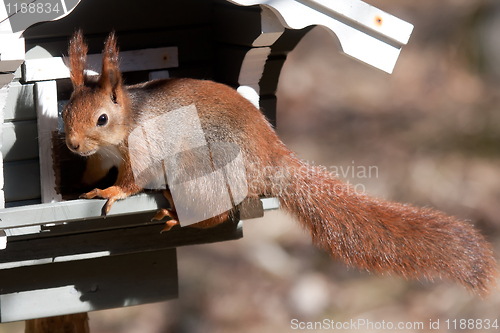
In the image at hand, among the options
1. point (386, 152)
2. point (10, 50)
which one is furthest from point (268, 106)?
point (386, 152)

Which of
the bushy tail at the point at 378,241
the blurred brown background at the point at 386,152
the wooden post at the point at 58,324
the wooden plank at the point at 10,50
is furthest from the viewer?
the blurred brown background at the point at 386,152

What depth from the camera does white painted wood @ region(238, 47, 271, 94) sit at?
1.78m

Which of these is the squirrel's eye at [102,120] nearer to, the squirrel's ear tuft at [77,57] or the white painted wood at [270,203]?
the squirrel's ear tuft at [77,57]

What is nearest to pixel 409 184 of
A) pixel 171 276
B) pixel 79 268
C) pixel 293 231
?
pixel 293 231

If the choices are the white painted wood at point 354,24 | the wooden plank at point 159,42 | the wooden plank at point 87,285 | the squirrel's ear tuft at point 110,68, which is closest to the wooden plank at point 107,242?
the wooden plank at point 87,285

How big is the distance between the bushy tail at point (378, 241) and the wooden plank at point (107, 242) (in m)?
0.49

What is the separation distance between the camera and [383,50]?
1681mm

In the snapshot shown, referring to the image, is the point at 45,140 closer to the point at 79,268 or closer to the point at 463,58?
the point at 79,268

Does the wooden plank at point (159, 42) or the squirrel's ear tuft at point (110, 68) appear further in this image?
the wooden plank at point (159, 42)

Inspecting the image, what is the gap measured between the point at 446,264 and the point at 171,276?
112cm

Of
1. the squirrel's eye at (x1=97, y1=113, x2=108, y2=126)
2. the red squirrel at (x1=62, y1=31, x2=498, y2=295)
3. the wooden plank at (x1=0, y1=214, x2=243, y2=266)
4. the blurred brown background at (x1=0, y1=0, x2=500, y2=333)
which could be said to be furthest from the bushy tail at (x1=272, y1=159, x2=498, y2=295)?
the blurred brown background at (x1=0, y1=0, x2=500, y2=333)

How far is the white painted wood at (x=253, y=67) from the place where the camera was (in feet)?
5.85

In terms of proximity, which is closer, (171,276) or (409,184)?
(171,276)

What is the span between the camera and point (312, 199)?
166 centimetres
